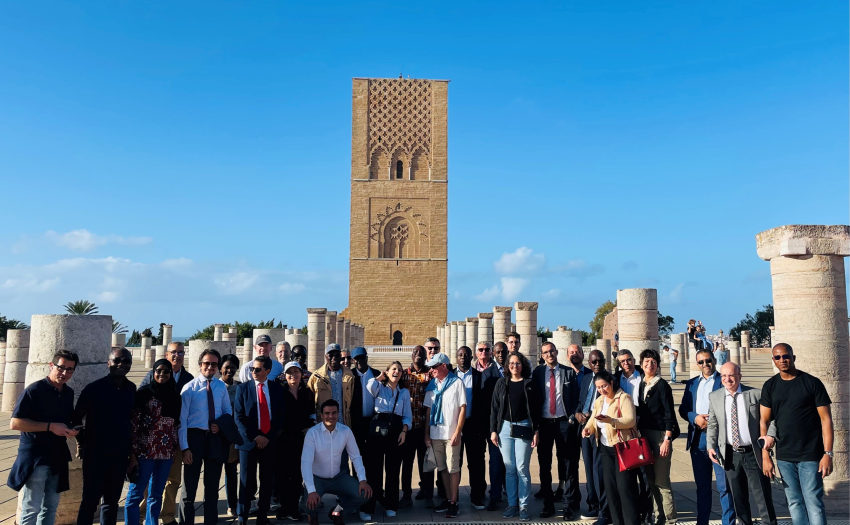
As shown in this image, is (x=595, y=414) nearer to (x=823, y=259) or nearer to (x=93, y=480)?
(x=823, y=259)

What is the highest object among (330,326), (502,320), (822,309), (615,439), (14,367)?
(330,326)

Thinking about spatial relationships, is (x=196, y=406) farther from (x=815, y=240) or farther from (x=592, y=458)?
(x=815, y=240)

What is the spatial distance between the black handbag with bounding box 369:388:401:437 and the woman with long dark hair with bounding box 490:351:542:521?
2.35 feet

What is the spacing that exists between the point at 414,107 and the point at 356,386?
2804 cm

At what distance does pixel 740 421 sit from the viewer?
3725mm

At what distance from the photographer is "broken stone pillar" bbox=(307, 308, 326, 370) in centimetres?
1553

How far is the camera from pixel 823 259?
459 centimetres

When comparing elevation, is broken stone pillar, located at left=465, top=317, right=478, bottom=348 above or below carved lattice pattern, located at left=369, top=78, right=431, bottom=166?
below

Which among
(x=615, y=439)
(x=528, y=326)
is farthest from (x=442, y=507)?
(x=528, y=326)

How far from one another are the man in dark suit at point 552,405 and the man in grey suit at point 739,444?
972mm

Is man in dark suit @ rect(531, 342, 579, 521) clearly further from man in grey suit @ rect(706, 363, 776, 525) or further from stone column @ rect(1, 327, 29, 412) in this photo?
stone column @ rect(1, 327, 29, 412)

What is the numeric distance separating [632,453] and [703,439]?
668mm

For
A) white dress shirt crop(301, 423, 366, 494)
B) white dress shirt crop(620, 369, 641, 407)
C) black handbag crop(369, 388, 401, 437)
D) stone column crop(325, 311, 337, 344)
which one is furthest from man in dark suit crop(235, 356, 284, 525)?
stone column crop(325, 311, 337, 344)

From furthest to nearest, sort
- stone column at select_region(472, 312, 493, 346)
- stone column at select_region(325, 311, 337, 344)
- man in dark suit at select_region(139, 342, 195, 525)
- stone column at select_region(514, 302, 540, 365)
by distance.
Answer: stone column at select_region(325, 311, 337, 344), stone column at select_region(472, 312, 493, 346), stone column at select_region(514, 302, 540, 365), man in dark suit at select_region(139, 342, 195, 525)
